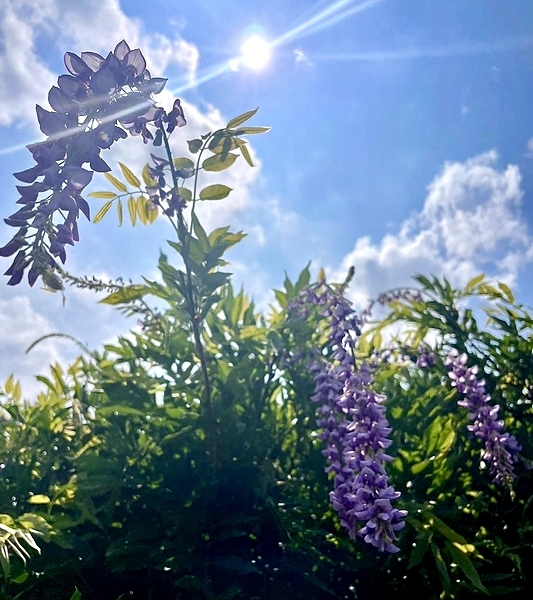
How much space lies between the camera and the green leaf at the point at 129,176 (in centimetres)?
159

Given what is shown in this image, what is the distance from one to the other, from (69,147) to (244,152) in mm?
440

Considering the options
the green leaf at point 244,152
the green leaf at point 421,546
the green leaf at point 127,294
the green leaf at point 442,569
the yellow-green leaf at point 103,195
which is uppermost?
the green leaf at point 244,152

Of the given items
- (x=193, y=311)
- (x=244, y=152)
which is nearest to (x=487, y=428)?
(x=193, y=311)

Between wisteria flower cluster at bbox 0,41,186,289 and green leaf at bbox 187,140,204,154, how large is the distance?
0.66 feet

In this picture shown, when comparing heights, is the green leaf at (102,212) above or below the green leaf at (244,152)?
below

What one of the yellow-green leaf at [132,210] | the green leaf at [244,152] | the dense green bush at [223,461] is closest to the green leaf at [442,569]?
the dense green bush at [223,461]

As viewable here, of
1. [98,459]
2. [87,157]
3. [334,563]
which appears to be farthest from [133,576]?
[87,157]

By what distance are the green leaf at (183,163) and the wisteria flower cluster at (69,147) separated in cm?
24

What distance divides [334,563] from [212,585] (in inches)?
10.9

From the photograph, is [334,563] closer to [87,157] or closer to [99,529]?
[99,529]

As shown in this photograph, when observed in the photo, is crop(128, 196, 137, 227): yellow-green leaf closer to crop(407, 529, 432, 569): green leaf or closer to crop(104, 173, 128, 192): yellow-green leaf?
crop(104, 173, 128, 192): yellow-green leaf

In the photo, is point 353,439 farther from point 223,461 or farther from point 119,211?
point 119,211

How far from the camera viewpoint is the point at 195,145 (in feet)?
4.95

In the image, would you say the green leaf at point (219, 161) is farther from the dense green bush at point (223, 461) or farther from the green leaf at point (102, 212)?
the green leaf at point (102, 212)
